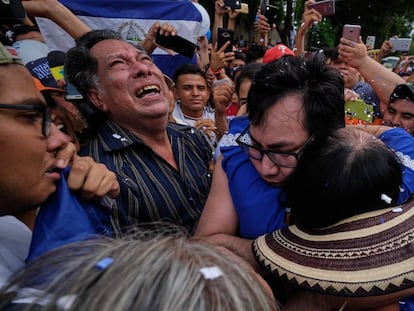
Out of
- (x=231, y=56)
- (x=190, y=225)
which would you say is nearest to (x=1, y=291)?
(x=190, y=225)

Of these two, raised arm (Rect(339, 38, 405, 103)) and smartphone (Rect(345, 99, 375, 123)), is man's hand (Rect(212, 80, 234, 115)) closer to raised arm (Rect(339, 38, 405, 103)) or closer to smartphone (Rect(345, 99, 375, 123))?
raised arm (Rect(339, 38, 405, 103))

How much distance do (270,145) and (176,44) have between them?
5.57 feet

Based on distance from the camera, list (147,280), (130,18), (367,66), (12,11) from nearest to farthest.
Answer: (147,280), (12,11), (367,66), (130,18)

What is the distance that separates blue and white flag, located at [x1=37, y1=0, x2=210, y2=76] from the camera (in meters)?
3.16

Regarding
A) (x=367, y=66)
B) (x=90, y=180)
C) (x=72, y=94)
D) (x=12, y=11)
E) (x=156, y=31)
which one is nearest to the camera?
(x=90, y=180)

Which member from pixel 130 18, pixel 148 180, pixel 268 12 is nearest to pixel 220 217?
pixel 148 180

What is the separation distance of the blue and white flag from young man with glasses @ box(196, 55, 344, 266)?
7.49 feet

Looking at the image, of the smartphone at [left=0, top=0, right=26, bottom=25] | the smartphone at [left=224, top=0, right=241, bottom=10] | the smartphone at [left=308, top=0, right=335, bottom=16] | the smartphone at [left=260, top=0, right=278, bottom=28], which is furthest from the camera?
the smartphone at [left=260, top=0, right=278, bottom=28]

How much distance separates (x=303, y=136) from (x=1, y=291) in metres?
1.07

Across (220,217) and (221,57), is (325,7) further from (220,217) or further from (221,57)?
(220,217)

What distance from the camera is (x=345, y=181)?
0.96 meters

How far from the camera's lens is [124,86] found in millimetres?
1873

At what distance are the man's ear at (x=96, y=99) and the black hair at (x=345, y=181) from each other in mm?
1247

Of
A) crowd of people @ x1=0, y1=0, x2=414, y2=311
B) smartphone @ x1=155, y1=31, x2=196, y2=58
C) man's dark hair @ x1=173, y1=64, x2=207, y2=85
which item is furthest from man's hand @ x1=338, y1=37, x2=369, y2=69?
man's dark hair @ x1=173, y1=64, x2=207, y2=85
